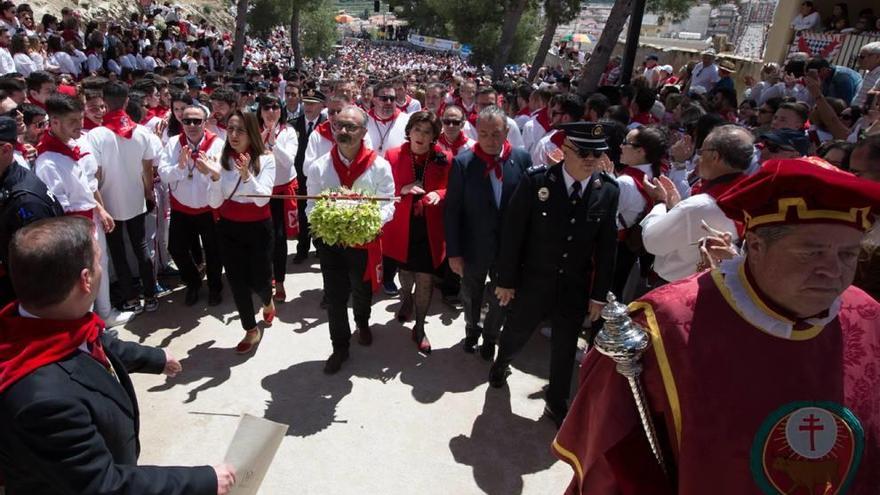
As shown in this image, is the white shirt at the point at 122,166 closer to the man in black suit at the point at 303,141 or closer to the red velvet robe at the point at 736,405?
the man in black suit at the point at 303,141

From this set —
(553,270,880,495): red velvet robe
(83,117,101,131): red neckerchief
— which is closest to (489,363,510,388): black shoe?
(553,270,880,495): red velvet robe

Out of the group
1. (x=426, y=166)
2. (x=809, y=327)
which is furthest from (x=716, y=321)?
(x=426, y=166)

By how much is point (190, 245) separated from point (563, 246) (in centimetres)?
412

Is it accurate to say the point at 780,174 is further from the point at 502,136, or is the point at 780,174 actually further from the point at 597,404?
the point at 502,136

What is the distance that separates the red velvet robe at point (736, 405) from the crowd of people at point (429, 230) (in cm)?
1

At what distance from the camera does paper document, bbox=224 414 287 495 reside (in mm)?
2210

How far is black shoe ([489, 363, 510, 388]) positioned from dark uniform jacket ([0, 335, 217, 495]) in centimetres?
274

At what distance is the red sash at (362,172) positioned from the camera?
4.49 m

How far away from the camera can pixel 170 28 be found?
2358cm

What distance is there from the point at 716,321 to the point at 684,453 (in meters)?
0.43

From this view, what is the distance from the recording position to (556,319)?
13.0 feet

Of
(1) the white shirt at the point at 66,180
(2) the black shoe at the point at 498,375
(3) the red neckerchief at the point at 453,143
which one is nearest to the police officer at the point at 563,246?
(2) the black shoe at the point at 498,375

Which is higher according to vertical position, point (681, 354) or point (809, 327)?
point (809, 327)

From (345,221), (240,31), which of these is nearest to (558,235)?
(345,221)
